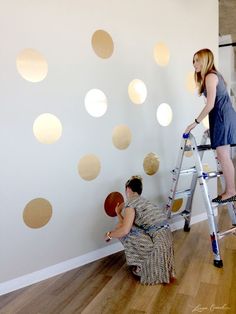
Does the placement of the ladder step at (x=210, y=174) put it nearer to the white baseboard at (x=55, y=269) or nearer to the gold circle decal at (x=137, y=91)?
the gold circle decal at (x=137, y=91)

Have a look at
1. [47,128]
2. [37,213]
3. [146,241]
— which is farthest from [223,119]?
[37,213]

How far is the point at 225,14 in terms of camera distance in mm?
5066

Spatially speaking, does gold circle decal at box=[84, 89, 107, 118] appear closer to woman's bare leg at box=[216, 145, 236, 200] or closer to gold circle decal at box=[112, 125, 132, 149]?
gold circle decal at box=[112, 125, 132, 149]

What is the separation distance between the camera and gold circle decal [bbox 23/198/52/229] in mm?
2207

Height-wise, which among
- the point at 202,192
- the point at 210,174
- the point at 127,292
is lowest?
the point at 127,292

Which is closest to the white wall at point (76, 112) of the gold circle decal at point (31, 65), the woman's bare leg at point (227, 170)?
the gold circle decal at point (31, 65)

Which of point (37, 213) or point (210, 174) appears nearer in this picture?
point (37, 213)

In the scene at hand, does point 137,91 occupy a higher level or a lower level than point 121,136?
higher

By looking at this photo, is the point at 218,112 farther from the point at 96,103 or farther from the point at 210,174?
the point at 96,103

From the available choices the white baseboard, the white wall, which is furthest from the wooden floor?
the white wall

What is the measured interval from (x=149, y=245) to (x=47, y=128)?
111 centimetres

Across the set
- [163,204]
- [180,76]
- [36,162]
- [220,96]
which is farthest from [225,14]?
[36,162]

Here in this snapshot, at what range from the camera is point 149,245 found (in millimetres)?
2209

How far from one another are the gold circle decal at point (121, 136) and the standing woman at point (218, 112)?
53 centimetres
